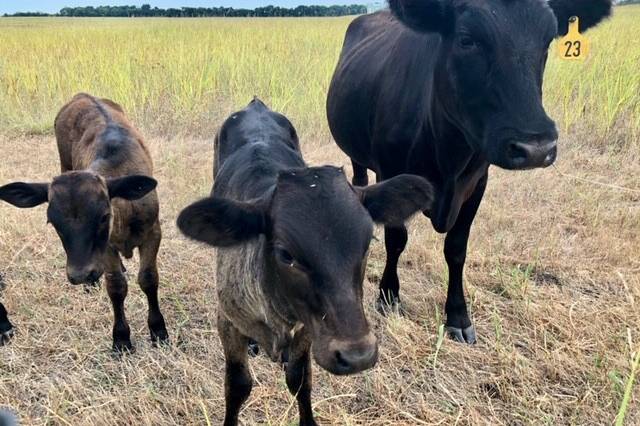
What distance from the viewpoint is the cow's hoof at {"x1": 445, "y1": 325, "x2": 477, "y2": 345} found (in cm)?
347

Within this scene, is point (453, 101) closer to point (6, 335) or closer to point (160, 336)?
point (160, 336)

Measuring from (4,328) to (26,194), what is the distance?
0.94 m

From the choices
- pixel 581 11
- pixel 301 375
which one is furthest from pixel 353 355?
pixel 581 11

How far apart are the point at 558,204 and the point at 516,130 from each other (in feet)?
10.9

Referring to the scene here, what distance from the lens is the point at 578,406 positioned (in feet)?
8.92

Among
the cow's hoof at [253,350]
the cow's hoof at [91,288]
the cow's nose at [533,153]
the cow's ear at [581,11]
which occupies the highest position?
the cow's ear at [581,11]

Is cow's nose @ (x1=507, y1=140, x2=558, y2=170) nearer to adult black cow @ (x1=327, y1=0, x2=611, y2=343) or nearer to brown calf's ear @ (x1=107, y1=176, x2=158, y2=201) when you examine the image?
adult black cow @ (x1=327, y1=0, x2=611, y2=343)

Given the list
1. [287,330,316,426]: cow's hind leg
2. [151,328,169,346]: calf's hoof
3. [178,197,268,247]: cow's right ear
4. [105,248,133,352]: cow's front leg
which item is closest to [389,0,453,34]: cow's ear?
[178,197,268,247]: cow's right ear

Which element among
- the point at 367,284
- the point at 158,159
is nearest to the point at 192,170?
the point at 158,159

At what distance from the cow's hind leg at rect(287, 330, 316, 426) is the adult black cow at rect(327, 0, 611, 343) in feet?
4.04

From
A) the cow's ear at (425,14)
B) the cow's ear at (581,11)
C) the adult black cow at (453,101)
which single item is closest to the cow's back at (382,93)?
the adult black cow at (453,101)

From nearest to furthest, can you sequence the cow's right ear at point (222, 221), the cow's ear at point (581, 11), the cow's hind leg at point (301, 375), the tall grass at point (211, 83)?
1. the cow's right ear at point (222, 221)
2. the cow's hind leg at point (301, 375)
3. the cow's ear at point (581, 11)
4. the tall grass at point (211, 83)

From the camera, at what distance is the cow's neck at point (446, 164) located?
3.18 metres

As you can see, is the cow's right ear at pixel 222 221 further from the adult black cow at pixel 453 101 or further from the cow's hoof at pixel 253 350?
the cow's hoof at pixel 253 350
